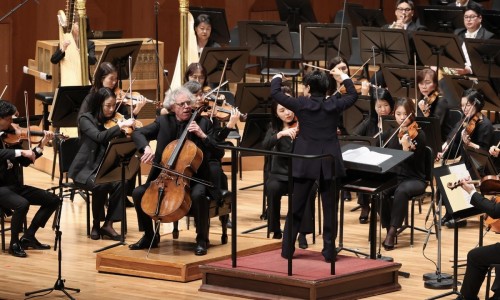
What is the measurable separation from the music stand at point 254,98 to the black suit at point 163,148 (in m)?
1.18

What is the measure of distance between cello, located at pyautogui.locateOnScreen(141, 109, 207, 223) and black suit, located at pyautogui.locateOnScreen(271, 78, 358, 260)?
0.64 meters

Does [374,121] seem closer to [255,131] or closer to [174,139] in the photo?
[255,131]

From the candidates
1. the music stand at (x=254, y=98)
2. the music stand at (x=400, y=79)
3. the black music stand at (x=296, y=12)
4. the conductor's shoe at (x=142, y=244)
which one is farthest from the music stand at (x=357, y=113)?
the black music stand at (x=296, y=12)

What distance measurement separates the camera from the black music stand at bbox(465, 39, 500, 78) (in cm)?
899

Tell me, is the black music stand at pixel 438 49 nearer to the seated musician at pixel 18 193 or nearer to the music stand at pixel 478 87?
the music stand at pixel 478 87

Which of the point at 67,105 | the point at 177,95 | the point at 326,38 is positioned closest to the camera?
the point at 177,95

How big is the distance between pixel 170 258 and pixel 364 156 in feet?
4.20

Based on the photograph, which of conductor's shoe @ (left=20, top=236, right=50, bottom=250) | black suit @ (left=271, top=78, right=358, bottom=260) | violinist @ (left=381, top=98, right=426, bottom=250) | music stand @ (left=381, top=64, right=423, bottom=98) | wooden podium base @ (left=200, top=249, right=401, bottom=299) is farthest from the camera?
music stand @ (left=381, top=64, right=423, bottom=98)

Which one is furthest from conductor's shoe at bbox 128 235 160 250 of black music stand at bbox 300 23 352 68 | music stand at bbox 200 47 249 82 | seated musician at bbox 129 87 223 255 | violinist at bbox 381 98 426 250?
black music stand at bbox 300 23 352 68

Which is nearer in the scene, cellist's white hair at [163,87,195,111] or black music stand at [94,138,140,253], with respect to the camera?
cellist's white hair at [163,87,195,111]

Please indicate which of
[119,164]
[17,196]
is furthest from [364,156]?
[17,196]

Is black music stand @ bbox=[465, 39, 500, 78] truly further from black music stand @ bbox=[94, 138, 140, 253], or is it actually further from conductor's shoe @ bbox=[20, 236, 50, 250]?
conductor's shoe @ bbox=[20, 236, 50, 250]

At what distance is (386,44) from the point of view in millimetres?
9492

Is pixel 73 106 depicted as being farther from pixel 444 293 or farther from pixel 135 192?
pixel 444 293
